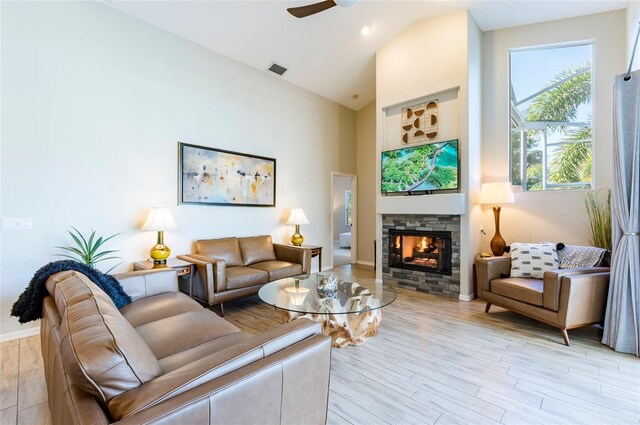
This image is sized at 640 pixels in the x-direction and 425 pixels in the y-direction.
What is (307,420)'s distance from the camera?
48.8 inches

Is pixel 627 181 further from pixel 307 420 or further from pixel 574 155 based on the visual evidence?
pixel 307 420

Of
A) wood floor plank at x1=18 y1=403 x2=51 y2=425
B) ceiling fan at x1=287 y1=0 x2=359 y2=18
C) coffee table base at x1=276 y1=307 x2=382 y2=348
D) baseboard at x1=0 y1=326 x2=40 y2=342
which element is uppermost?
ceiling fan at x1=287 y1=0 x2=359 y2=18

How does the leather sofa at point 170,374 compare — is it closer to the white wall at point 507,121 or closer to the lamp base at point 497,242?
the lamp base at point 497,242

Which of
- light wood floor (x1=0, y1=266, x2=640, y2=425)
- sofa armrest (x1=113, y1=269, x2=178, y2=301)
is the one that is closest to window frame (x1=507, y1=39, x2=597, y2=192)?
light wood floor (x1=0, y1=266, x2=640, y2=425)

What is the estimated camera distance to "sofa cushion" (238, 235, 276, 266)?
421cm

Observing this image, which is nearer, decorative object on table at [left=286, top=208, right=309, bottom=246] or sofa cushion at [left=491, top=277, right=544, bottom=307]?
sofa cushion at [left=491, top=277, right=544, bottom=307]

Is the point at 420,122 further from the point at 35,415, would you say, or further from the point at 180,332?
the point at 35,415

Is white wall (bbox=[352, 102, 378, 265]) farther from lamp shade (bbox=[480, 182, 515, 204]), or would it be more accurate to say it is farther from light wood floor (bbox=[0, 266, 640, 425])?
light wood floor (bbox=[0, 266, 640, 425])

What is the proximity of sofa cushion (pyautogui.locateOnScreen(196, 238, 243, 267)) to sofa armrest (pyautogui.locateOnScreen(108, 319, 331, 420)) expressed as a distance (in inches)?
107

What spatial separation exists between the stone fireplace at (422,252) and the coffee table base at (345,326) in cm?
192

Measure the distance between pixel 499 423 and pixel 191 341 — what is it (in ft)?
6.15

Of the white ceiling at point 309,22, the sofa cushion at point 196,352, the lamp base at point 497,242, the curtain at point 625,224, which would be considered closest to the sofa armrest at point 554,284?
the curtain at point 625,224

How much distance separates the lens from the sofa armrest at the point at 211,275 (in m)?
3.17

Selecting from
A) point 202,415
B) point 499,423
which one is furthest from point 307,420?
point 499,423
